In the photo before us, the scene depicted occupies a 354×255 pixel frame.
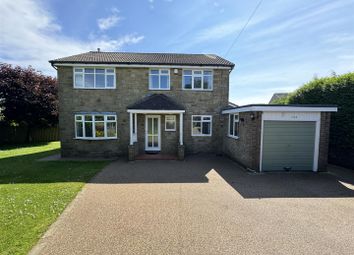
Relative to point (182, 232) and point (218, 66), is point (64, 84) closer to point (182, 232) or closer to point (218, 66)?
point (218, 66)

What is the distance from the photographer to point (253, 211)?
17.2 feet

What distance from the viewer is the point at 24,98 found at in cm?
1831

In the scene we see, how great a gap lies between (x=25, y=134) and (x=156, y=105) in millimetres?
16826

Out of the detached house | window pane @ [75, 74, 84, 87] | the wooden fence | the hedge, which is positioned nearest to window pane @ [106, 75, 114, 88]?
the detached house

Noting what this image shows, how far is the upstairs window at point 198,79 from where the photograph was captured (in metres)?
13.0

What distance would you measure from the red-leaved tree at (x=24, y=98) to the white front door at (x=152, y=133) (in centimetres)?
1233

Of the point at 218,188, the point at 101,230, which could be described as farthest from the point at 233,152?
the point at 101,230

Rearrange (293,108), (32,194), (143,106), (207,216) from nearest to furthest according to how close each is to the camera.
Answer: (207,216), (32,194), (293,108), (143,106)

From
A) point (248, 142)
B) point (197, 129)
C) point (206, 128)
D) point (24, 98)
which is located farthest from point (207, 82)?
point (24, 98)

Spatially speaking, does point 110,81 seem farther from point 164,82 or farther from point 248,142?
point 248,142

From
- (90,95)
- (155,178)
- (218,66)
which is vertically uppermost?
(218,66)

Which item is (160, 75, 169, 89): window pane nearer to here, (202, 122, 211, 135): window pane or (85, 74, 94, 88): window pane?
(202, 122, 211, 135): window pane

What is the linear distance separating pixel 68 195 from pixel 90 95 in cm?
795

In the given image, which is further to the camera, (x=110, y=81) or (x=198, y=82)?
(x=198, y=82)
